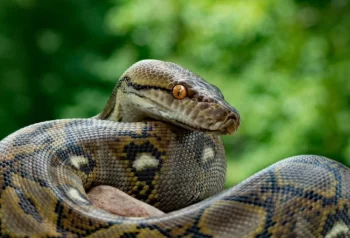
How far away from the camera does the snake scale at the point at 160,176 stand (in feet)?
9.44

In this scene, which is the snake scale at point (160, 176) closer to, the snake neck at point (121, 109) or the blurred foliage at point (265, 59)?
the snake neck at point (121, 109)

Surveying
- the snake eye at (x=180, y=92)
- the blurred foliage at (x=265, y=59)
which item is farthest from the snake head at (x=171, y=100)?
the blurred foliage at (x=265, y=59)

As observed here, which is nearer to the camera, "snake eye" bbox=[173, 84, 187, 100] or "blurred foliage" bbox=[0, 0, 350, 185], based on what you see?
"snake eye" bbox=[173, 84, 187, 100]

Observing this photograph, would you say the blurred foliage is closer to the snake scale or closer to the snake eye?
the snake scale

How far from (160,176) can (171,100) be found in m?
0.44

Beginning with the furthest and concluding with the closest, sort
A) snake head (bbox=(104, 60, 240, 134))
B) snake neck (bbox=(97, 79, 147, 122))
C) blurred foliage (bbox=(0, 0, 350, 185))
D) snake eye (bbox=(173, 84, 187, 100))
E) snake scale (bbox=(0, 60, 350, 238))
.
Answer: blurred foliage (bbox=(0, 0, 350, 185)), snake neck (bbox=(97, 79, 147, 122)), snake eye (bbox=(173, 84, 187, 100)), snake head (bbox=(104, 60, 240, 134)), snake scale (bbox=(0, 60, 350, 238))

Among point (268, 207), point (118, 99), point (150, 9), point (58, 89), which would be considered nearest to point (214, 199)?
point (268, 207)

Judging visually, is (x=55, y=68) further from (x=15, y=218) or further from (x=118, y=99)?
(x=15, y=218)

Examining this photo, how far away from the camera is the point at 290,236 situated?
2.82m

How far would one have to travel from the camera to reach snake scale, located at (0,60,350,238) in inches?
113

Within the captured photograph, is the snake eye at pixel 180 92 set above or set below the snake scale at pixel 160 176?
above

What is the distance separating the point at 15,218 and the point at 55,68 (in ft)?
36.1

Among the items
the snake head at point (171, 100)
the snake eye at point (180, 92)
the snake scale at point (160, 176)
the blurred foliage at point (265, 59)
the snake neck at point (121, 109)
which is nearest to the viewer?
the snake scale at point (160, 176)

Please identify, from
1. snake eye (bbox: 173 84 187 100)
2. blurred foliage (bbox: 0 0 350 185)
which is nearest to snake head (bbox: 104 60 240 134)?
snake eye (bbox: 173 84 187 100)
